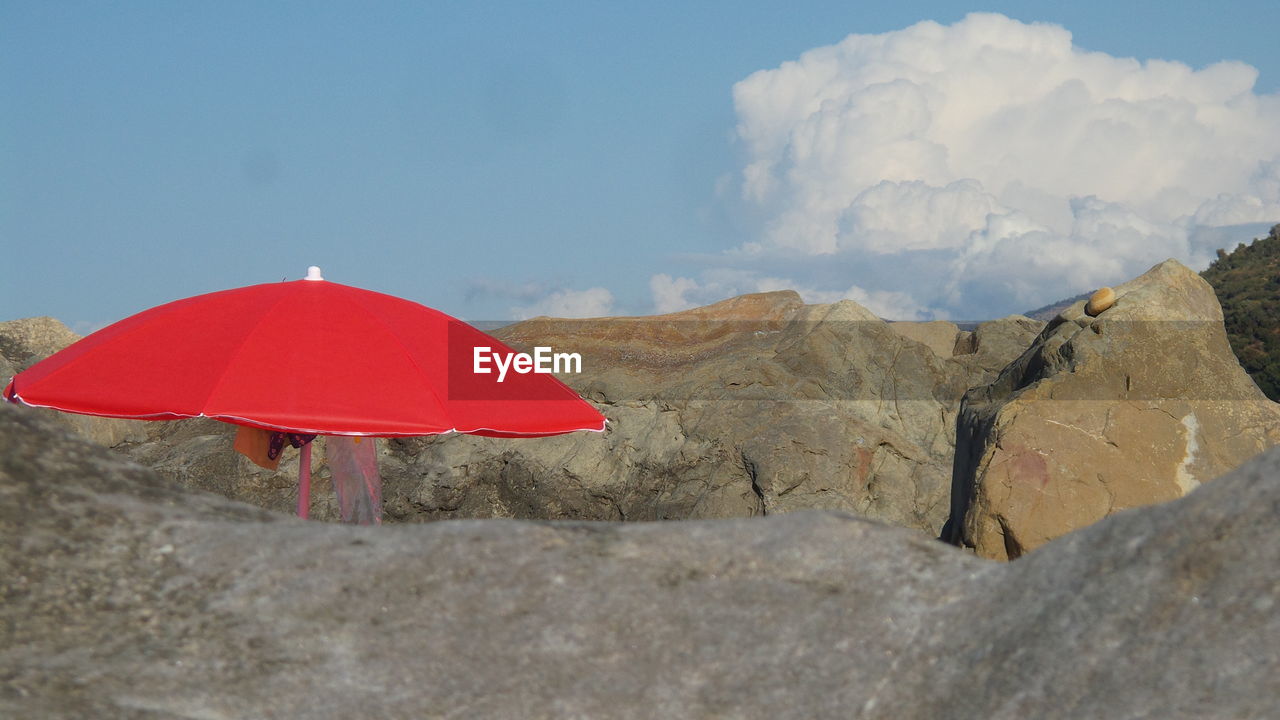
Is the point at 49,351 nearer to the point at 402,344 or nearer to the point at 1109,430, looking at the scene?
the point at 402,344

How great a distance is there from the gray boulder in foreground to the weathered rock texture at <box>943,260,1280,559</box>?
577 centimetres

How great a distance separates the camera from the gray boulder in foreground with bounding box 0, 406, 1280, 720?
166 cm

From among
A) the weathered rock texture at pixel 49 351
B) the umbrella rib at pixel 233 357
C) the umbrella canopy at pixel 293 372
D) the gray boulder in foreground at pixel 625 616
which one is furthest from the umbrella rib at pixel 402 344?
the weathered rock texture at pixel 49 351

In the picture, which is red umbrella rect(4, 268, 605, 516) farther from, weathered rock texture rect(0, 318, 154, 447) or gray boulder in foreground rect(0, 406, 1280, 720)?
weathered rock texture rect(0, 318, 154, 447)

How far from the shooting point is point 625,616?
1.85 meters

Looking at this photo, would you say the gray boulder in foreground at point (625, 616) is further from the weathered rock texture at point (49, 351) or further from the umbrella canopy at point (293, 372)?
the weathered rock texture at point (49, 351)

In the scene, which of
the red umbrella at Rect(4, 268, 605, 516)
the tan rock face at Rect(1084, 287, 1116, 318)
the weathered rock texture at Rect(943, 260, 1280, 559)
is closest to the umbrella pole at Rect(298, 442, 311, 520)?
the red umbrella at Rect(4, 268, 605, 516)

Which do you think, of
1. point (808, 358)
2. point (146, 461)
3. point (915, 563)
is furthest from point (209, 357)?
point (808, 358)

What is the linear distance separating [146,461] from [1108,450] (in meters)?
8.79

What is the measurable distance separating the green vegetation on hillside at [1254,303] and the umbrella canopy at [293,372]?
78.2 feet

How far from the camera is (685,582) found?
1.91 m

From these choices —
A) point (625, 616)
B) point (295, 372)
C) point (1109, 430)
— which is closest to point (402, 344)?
point (295, 372)

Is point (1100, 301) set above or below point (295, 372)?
A: above

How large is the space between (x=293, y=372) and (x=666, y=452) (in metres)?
6.30
